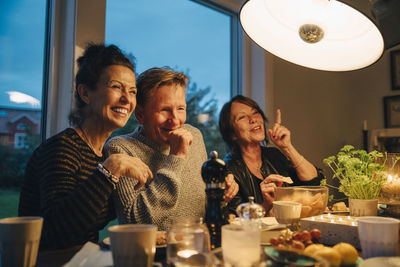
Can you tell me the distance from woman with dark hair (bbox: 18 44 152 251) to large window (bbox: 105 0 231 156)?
666mm

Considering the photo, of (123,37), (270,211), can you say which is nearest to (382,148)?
(270,211)

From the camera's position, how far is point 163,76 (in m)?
1.24

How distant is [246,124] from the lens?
1.81 metres

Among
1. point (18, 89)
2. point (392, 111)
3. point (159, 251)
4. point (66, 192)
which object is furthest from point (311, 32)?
point (392, 111)

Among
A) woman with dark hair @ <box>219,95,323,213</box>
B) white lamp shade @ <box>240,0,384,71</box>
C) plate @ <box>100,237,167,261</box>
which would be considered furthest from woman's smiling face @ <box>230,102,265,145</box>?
plate @ <box>100,237,167,261</box>

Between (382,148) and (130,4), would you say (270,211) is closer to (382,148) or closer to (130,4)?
(130,4)

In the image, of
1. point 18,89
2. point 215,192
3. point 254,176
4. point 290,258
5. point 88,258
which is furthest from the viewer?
point 254,176

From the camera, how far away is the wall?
272 centimetres

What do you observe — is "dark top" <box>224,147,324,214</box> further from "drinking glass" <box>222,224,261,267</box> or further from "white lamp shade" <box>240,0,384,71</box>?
"drinking glass" <box>222,224,261,267</box>

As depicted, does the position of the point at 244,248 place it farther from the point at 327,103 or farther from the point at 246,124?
the point at 327,103

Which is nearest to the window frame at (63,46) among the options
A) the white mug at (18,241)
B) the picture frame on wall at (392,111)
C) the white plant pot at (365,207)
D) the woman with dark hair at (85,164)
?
the woman with dark hair at (85,164)

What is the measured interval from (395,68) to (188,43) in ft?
8.24

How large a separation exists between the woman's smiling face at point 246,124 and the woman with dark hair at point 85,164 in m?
0.79

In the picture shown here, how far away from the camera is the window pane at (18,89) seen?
146 centimetres
